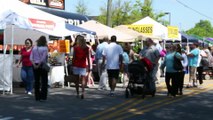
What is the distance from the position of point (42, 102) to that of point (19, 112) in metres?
1.74

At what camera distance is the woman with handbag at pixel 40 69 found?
11953 mm

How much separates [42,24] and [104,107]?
4.31 meters

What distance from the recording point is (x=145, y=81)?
42.8 feet

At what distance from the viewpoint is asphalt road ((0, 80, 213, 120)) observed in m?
9.71

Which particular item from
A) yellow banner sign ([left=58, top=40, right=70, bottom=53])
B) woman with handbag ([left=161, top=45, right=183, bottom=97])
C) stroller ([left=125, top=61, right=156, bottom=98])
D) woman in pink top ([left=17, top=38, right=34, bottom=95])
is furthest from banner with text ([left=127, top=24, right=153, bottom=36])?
stroller ([left=125, top=61, right=156, bottom=98])

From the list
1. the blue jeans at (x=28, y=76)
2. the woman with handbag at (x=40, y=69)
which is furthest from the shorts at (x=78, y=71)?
the blue jeans at (x=28, y=76)

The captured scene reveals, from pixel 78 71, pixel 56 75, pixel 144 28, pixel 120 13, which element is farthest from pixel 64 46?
pixel 120 13

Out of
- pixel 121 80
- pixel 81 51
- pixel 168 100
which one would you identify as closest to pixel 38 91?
pixel 81 51

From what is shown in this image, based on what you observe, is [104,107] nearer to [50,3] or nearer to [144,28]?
[144,28]

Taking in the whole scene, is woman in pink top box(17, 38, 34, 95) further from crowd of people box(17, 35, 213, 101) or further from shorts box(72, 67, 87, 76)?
shorts box(72, 67, 87, 76)

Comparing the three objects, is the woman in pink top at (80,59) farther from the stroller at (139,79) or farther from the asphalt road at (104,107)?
the stroller at (139,79)

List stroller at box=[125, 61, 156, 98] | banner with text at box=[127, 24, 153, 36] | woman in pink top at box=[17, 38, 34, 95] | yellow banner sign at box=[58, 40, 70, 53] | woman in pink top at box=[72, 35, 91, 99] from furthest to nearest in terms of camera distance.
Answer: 1. banner with text at box=[127, 24, 153, 36]
2. yellow banner sign at box=[58, 40, 70, 53]
3. woman in pink top at box=[17, 38, 34, 95]
4. stroller at box=[125, 61, 156, 98]
5. woman in pink top at box=[72, 35, 91, 99]

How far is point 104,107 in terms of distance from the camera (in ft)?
36.5

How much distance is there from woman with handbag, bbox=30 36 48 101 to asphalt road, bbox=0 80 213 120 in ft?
1.08
